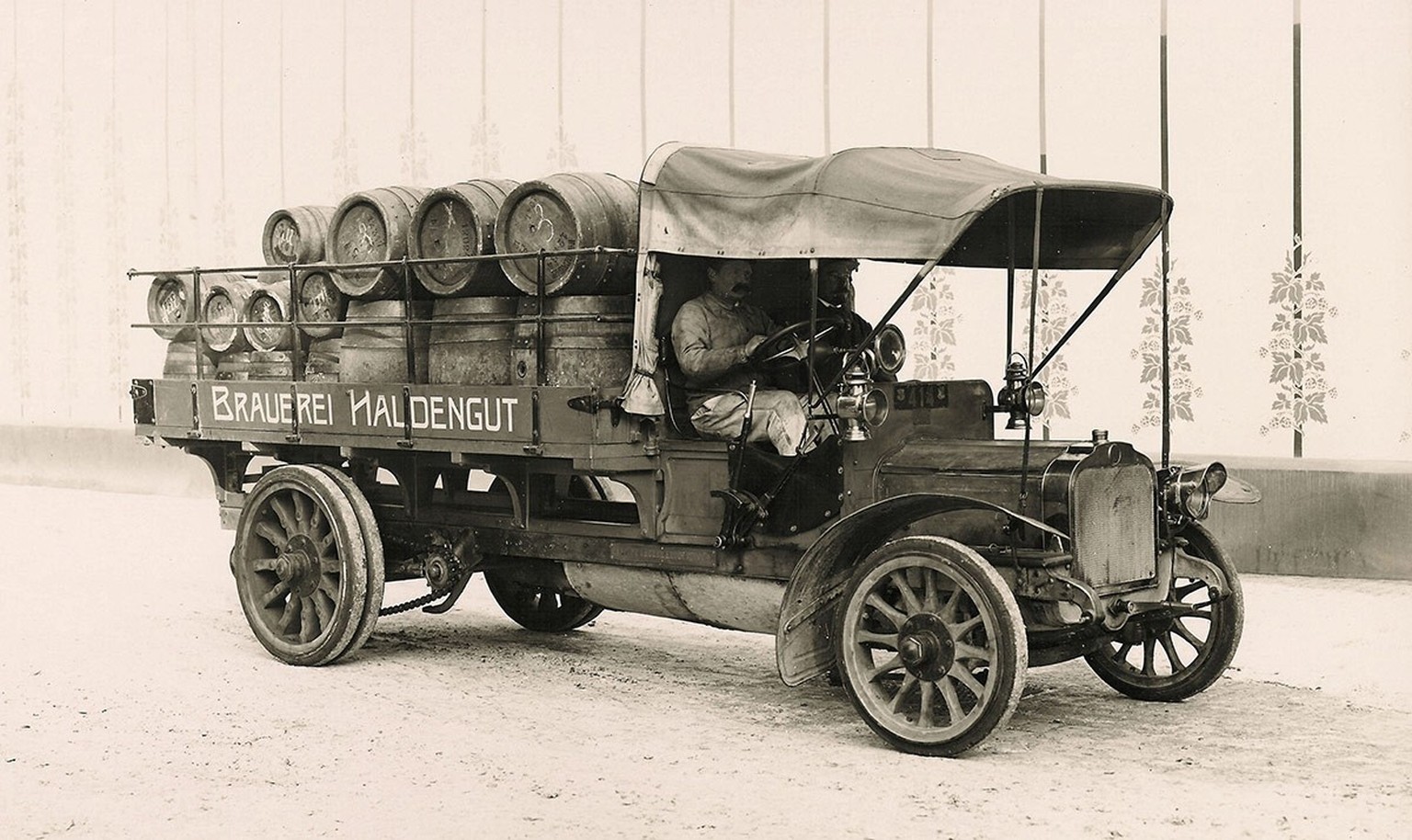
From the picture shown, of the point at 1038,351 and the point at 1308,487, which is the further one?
the point at 1038,351

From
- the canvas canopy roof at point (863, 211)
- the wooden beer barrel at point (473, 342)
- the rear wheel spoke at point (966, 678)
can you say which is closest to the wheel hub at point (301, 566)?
the wooden beer barrel at point (473, 342)

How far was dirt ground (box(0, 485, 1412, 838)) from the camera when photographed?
17.6 feet

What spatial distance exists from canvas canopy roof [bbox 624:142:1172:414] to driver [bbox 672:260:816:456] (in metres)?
0.18

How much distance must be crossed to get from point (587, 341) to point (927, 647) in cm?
216

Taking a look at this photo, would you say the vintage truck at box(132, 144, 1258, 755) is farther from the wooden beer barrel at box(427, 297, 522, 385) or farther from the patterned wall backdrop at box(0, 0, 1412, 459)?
the patterned wall backdrop at box(0, 0, 1412, 459)

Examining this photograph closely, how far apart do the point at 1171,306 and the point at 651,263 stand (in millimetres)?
5279

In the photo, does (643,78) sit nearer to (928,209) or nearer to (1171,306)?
(1171,306)

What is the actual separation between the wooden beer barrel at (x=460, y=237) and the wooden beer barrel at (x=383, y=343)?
10.5 inches

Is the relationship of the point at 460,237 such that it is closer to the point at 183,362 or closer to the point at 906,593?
the point at 183,362

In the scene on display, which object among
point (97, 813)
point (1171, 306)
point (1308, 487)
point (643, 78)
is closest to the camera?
point (97, 813)

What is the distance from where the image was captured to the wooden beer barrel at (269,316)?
28.3 feet

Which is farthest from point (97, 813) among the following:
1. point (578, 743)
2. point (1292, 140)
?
point (1292, 140)

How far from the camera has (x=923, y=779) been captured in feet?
19.0

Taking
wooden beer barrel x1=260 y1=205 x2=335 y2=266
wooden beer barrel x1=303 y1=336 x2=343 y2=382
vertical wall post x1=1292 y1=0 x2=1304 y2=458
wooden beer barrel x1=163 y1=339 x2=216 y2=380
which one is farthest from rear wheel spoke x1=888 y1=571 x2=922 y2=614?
vertical wall post x1=1292 y1=0 x2=1304 y2=458
